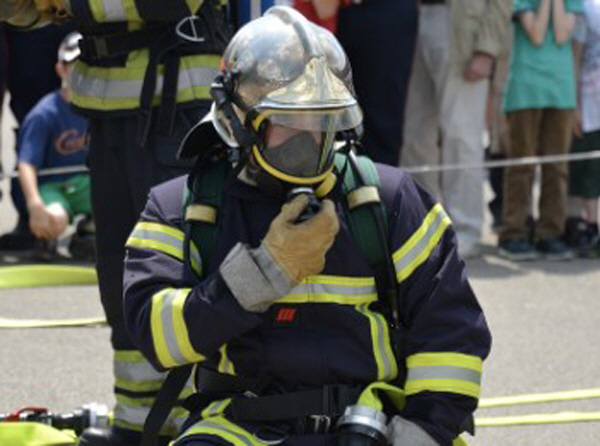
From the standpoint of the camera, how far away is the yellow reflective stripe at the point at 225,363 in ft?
11.7

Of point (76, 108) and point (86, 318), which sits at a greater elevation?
point (76, 108)

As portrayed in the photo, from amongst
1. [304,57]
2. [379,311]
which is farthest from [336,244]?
[304,57]

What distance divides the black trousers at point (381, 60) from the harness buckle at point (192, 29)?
327cm

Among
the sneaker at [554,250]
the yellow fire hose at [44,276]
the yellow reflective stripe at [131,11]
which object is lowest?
the sneaker at [554,250]

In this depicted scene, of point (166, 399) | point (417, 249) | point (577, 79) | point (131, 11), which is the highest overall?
point (131, 11)

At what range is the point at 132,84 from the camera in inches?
177

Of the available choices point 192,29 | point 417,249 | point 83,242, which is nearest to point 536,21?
point 83,242

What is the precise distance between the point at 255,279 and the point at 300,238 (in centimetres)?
13

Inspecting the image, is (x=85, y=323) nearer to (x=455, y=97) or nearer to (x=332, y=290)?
(x=455, y=97)

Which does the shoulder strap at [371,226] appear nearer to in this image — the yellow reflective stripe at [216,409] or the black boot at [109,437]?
the yellow reflective stripe at [216,409]

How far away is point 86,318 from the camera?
6.93 meters

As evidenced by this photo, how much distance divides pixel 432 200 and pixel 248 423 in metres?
0.69

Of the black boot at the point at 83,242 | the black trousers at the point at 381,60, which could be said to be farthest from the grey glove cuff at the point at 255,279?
the black boot at the point at 83,242

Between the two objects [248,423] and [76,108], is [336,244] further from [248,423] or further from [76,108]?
[76,108]
